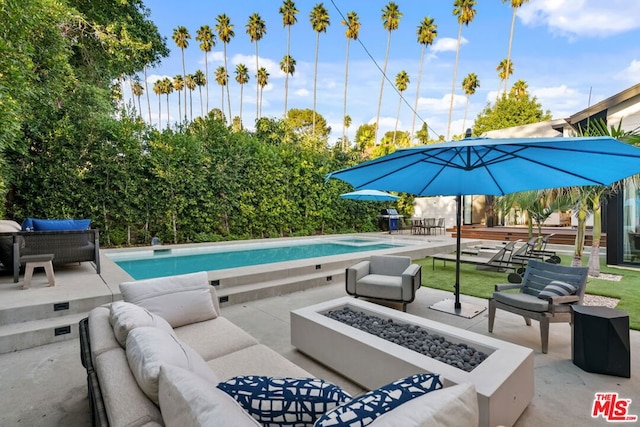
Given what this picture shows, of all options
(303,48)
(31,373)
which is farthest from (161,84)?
(31,373)

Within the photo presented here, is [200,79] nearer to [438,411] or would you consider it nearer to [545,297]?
[545,297]

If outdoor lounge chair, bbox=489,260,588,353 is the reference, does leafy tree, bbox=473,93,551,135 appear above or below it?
above

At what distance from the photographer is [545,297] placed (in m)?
3.40

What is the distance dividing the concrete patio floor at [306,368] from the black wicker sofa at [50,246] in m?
2.38

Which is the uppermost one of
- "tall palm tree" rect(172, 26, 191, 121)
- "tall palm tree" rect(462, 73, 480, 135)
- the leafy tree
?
"tall palm tree" rect(172, 26, 191, 121)

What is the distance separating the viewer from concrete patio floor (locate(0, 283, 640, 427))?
90.3 inches

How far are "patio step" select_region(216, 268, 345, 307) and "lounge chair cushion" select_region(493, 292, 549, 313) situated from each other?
10.5 ft

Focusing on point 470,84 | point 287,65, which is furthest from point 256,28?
point 470,84

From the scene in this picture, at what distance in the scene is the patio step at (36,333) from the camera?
3.34 metres

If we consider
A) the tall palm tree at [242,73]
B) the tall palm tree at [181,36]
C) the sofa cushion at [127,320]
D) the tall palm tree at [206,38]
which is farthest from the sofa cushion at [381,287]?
the tall palm tree at [242,73]

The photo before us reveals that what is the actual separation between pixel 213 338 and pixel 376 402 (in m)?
1.92

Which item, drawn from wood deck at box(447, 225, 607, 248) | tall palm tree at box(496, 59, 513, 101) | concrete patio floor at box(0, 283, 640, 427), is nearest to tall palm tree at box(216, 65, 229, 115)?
wood deck at box(447, 225, 607, 248)

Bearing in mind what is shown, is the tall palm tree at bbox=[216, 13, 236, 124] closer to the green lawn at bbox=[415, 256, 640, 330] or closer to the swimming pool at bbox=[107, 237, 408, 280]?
the swimming pool at bbox=[107, 237, 408, 280]

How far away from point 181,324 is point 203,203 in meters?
8.88
